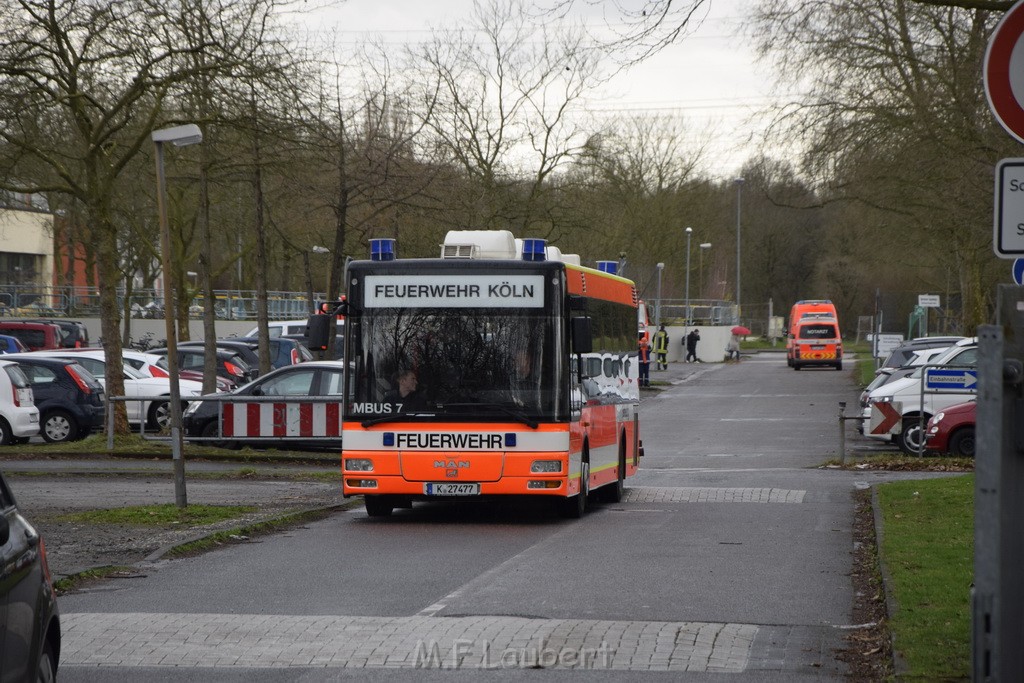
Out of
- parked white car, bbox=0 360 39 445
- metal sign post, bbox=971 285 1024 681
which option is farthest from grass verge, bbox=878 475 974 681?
parked white car, bbox=0 360 39 445

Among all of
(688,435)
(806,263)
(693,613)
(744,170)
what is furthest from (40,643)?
(806,263)

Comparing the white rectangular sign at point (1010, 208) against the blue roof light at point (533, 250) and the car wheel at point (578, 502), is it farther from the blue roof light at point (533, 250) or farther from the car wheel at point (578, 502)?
the car wheel at point (578, 502)

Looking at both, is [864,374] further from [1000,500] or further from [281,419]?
[1000,500]

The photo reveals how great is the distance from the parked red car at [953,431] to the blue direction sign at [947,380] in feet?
2.56

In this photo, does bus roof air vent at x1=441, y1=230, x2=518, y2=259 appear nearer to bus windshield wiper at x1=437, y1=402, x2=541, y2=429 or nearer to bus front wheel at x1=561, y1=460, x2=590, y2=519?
bus windshield wiper at x1=437, y1=402, x2=541, y2=429

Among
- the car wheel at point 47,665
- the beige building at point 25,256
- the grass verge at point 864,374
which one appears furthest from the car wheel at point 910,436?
the beige building at point 25,256

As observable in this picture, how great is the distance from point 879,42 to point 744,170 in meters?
53.8

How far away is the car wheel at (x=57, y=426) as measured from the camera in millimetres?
26219

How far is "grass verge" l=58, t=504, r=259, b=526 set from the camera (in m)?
14.3

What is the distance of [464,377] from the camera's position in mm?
14570

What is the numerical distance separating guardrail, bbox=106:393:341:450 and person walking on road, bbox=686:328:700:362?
50.9 meters

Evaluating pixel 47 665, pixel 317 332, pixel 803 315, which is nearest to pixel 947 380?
pixel 317 332

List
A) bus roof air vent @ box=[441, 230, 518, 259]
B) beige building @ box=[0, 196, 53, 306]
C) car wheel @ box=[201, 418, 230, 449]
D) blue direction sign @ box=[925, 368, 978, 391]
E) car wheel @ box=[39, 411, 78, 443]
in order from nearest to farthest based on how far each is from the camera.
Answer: bus roof air vent @ box=[441, 230, 518, 259]
car wheel @ box=[201, 418, 230, 449]
blue direction sign @ box=[925, 368, 978, 391]
car wheel @ box=[39, 411, 78, 443]
beige building @ box=[0, 196, 53, 306]

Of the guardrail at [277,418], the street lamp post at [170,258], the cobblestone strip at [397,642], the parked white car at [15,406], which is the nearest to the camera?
the cobblestone strip at [397,642]
